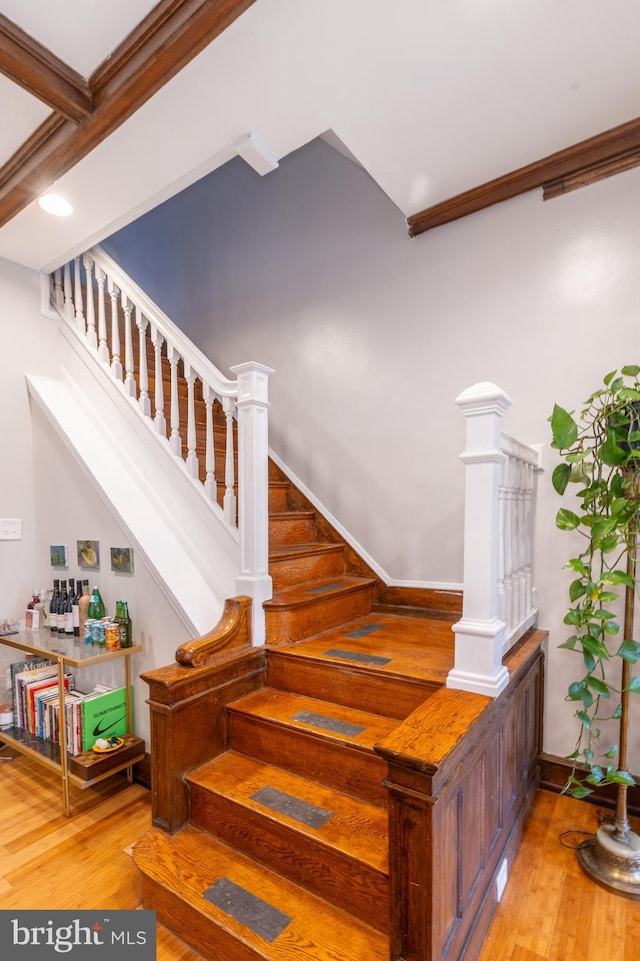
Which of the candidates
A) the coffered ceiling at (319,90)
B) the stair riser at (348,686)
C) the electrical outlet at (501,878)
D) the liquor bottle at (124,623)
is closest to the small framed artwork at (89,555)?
the liquor bottle at (124,623)

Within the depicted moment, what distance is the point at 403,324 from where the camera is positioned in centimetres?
264

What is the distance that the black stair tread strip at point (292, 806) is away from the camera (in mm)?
1438

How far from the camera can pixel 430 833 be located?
1.03 m

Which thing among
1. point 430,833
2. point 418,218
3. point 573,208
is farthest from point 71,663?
point 573,208

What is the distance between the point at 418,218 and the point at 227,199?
1.88 meters

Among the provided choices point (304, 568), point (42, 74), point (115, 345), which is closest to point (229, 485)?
point (304, 568)

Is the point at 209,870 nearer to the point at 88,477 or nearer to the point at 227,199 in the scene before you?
the point at 88,477

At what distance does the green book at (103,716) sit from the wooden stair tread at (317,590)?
0.99 metres

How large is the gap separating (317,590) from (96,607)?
1.21 metres

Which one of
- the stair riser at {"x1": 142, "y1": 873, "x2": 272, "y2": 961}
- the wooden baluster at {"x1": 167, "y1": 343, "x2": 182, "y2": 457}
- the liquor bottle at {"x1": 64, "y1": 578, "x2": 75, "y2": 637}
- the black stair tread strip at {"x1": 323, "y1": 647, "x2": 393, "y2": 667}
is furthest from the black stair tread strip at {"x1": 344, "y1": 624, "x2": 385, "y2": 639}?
the liquor bottle at {"x1": 64, "y1": 578, "x2": 75, "y2": 637}

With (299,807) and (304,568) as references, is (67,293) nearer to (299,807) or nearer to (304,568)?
(304,568)

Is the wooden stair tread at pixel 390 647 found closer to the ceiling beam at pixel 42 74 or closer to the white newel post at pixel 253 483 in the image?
the white newel post at pixel 253 483

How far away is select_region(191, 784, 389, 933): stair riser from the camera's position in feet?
4.10

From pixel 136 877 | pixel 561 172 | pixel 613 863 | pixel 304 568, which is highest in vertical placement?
pixel 561 172
